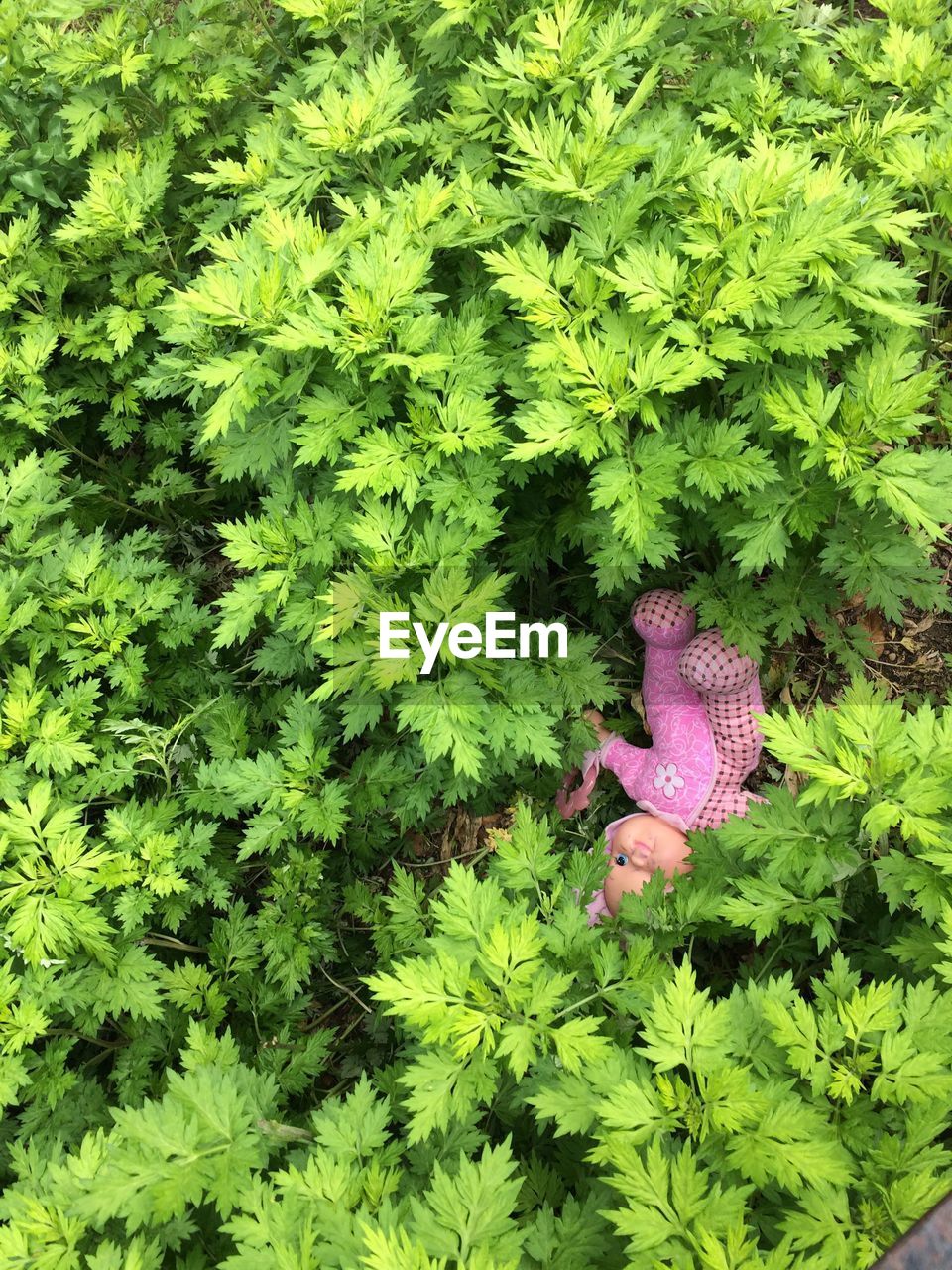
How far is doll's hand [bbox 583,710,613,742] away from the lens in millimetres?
3425

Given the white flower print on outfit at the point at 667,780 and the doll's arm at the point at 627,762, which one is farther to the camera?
the doll's arm at the point at 627,762

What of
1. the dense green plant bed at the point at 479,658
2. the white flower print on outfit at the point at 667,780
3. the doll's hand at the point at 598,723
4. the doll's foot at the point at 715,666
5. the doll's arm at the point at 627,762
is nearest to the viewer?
the dense green plant bed at the point at 479,658

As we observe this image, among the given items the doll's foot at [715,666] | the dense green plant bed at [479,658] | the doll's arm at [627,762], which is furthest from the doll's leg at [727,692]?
the doll's arm at [627,762]

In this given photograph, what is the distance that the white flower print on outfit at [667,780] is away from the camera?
3213mm

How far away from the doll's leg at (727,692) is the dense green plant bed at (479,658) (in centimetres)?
14

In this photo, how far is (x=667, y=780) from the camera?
3.24m

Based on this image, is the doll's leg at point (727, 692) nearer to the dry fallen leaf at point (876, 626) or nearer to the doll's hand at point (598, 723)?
the doll's hand at point (598, 723)

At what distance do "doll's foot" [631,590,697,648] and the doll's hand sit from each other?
15.3 inches

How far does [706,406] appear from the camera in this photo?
2.89 m

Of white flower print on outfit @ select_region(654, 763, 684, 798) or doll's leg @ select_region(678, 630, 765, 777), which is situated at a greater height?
doll's leg @ select_region(678, 630, 765, 777)

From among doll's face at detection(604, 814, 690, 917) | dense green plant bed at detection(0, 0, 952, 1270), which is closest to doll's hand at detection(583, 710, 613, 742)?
dense green plant bed at detection(0, 0, 952, 1270)

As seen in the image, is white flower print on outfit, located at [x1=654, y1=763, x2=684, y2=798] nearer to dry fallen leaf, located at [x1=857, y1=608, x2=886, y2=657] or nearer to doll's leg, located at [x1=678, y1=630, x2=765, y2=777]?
doll's leg, located at [x1=678, y1=630, x2=765, y2=777]

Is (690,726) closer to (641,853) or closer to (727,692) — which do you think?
(727,692)

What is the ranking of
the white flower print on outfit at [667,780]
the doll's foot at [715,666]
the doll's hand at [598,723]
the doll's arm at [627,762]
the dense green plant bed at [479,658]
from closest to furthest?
the dense green plant bed at [479,658] → the doll's foot at [715,666] → the white flower print on outfit at [667,780] → the doll's arm at [627,762] → the doll's hand at [598,723]
